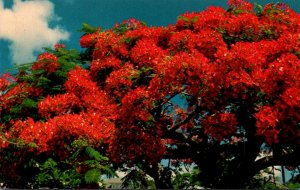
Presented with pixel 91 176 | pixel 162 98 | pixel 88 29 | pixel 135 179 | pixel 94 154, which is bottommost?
pixel 91 176

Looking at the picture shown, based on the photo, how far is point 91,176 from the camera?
9.92 m

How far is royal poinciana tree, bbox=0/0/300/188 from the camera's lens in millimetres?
10773

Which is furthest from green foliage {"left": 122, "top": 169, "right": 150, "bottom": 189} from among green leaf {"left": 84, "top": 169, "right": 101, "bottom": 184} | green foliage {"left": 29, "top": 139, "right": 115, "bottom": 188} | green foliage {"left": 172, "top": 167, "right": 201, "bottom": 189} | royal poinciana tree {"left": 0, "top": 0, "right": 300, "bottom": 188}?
green leaf {"left": 84, "top": 169, "right": 101, "bottom": 184}

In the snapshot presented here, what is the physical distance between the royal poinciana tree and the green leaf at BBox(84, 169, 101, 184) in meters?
0.04

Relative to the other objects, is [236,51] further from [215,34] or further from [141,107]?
[141,107]

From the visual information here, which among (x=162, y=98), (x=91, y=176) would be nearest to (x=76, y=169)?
(x=91, y=176)

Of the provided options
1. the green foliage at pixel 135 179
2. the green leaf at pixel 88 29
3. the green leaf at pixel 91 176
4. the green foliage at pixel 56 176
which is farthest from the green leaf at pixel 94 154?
the green leaf at pixel 88 29

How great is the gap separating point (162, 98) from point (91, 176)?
11.0 ft

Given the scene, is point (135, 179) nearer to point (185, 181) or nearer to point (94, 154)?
point (185, 181)

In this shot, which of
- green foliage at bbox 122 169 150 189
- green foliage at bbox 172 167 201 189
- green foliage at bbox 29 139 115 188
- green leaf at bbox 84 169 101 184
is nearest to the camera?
green leaf at bbox 84 169 101 184

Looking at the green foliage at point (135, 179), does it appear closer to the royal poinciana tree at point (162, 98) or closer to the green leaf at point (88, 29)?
the royal poinciana tree at point (162, 98)

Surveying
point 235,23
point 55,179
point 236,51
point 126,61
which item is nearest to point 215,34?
point 235,23

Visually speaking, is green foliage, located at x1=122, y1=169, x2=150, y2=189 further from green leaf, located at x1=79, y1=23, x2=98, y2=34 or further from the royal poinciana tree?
green leaf, located at x1=79, y1=23, x2=98, y2=34

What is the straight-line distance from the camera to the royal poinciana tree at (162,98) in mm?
10773
